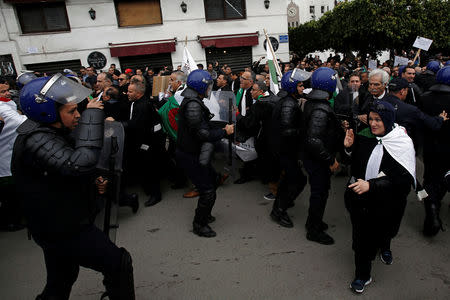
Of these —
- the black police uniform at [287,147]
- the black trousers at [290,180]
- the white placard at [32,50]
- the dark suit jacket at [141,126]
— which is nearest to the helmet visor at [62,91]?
the black police uniform at [287,147]

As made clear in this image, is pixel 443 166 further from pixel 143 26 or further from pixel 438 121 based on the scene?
pixel 143 26

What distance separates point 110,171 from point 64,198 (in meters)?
0.51

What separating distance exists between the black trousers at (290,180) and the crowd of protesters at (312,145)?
1 cm

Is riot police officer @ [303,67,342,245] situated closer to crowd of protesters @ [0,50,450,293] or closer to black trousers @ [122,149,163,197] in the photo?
crowd of protesters @ [0,50,450,293]

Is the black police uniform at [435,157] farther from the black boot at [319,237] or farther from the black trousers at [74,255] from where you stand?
the black trousers at [74,255]

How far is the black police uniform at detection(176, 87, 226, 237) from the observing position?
344 centimetres

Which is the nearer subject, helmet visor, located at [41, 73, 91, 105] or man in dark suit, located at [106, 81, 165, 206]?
helmet visor, located at [41, 73, 91, 105]

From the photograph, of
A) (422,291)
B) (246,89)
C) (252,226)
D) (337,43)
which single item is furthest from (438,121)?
→ (337,43)

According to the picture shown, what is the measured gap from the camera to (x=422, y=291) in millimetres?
2756

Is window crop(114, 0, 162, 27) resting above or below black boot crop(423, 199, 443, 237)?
above

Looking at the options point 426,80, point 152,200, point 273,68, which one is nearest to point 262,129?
point 273,68

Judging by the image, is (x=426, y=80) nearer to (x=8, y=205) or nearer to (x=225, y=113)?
(x=225, y=113)

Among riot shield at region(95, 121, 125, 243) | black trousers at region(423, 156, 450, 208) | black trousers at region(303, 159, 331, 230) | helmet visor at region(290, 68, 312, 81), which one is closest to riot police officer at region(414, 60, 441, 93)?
black trousers at region(423, 156, 450, 208)

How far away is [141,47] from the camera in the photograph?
1380 cm
